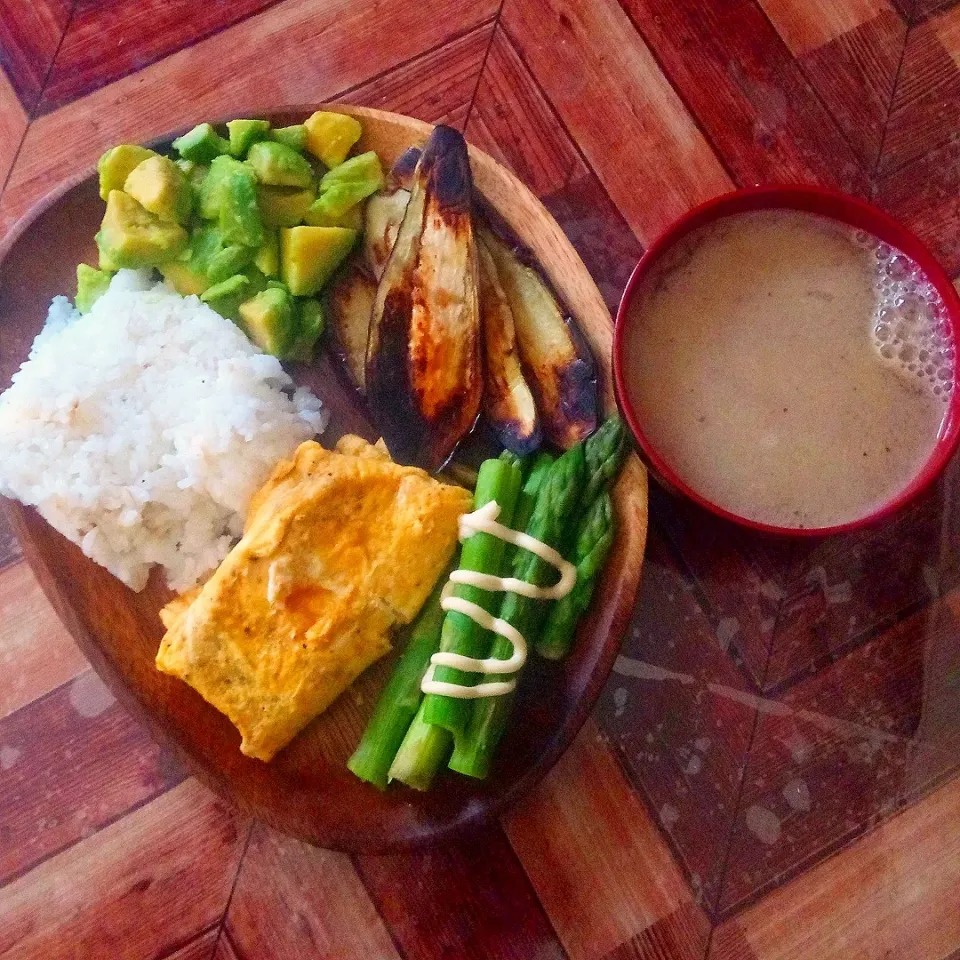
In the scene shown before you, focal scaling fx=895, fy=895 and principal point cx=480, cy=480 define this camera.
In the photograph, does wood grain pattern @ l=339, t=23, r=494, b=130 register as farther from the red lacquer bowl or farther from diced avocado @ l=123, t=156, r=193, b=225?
the red lacquer bowl

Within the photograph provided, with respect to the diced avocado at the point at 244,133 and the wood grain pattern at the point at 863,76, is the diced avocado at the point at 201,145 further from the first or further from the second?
the wood grain pattern at the point at 863,76

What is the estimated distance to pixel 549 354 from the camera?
1440mm

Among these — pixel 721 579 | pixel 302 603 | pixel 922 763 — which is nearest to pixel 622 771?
pixel 721 579

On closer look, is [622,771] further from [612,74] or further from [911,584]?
[612,74]

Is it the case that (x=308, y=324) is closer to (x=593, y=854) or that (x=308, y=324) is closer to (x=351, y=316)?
(x=351, y=316)

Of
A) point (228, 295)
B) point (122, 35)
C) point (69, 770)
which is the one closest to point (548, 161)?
point (228, 295)

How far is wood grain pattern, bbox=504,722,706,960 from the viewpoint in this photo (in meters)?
1.50

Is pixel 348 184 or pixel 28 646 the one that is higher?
pixel 348 184

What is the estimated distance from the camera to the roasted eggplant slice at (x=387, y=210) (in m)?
1.48

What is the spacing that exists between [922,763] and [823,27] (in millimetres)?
1354

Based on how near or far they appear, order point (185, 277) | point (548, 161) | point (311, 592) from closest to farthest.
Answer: point (311, 592) < point (185, 277) < point (548, 161)

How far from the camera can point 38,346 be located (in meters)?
1.51

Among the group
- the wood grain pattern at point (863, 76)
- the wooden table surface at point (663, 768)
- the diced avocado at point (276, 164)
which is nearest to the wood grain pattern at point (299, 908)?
the wooden table surface at point (663, 768)

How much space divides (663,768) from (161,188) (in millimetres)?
1255
